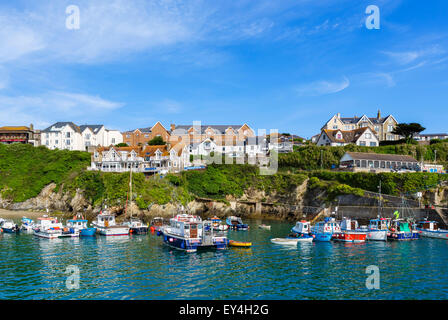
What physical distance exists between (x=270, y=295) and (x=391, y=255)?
861 inches

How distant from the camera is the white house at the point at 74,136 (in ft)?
386

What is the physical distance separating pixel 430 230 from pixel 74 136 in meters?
107

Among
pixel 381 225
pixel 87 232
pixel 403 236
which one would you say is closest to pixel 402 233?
pixel 403 236

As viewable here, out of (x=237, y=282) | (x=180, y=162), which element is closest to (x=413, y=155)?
(x=180, y=162)

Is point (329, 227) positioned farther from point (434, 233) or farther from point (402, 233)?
point (434, 233)

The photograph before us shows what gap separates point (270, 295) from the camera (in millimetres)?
25609

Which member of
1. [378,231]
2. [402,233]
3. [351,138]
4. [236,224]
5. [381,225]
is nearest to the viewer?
[378,231]

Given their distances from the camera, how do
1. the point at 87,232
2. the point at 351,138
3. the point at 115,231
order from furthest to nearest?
1. the point at 351,138
2. the point at 115,231
3. the point at 87,232

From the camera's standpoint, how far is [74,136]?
117750mm

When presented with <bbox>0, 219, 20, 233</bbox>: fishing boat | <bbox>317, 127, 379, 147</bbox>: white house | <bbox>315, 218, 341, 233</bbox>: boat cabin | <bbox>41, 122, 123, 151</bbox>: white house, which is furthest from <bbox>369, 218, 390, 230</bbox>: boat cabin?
<bbox>41, 122, 123, 151</bbox>: white house

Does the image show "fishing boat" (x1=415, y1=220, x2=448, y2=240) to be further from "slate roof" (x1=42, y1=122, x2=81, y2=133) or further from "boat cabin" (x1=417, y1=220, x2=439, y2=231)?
"slate roof" (x1=42, y1=122, x2=81, y2=133)

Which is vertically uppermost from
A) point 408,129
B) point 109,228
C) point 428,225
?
point 408,129

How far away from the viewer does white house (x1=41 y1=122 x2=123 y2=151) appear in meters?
118
